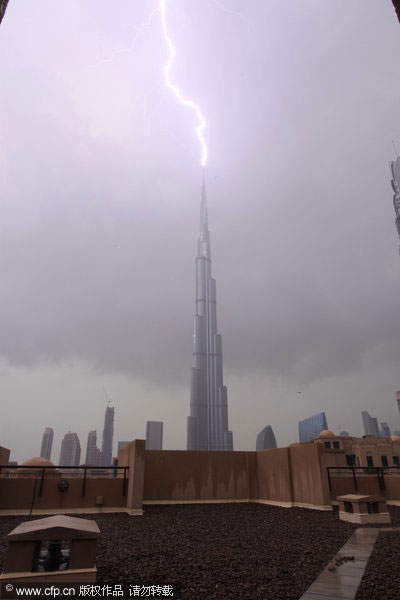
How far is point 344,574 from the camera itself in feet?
19.5

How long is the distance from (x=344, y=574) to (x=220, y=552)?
2527mm

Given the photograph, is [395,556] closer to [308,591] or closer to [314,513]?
[308,591]

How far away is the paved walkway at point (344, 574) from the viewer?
5023 millimetres

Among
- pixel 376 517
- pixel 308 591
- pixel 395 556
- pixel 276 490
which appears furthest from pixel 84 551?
pixel 276 490

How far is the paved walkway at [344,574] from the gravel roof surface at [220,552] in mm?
162

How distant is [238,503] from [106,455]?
527ft

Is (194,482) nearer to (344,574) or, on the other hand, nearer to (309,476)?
(309,476)

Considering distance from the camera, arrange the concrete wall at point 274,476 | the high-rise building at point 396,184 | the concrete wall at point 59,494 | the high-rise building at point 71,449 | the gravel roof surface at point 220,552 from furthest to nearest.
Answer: the high-rise building at point 396,184 → the high-rise building at point 71,449 → the concrete wall at point 274,476 → the concrete wall at point 59,494 → the gravel roof surface at point 220,552

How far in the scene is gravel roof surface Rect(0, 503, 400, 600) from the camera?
211 inches

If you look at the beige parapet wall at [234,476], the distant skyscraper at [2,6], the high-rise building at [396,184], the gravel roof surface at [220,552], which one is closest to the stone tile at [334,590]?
the gravel roof surface at [220,552]

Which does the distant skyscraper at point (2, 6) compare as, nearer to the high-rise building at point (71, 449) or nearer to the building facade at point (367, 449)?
the building facade at point (367, 449)

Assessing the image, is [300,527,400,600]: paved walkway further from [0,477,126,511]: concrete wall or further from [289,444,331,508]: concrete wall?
[0,477,126,511]: concrete wall

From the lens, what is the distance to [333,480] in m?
17.7

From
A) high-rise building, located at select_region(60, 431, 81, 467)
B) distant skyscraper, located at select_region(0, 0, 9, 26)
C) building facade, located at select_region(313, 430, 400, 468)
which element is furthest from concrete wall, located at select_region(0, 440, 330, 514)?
high-rise building, located at select_region(60, 431, 81, 467)
